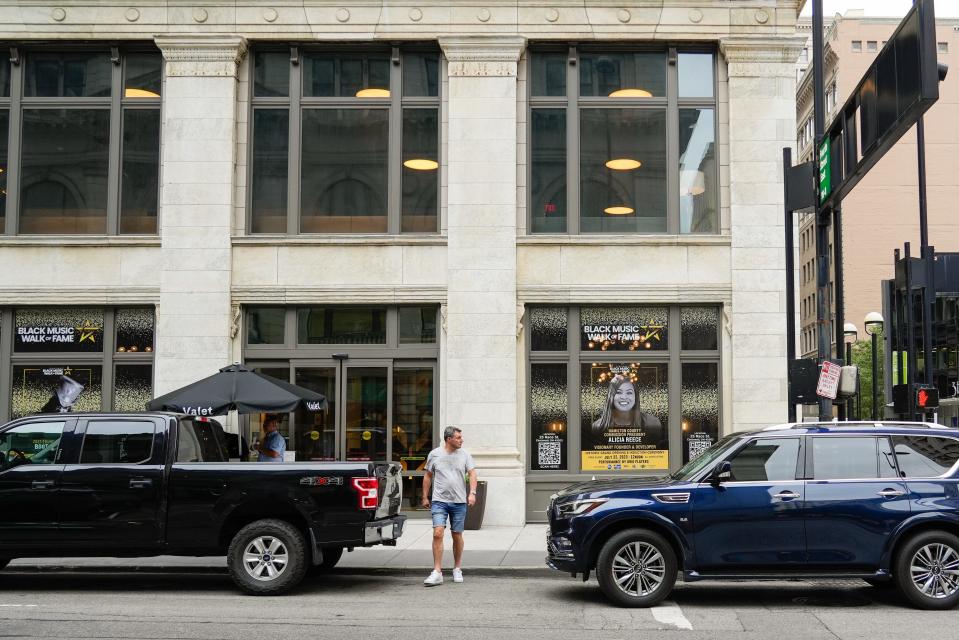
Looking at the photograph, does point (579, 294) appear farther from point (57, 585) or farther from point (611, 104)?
point (57, 585)

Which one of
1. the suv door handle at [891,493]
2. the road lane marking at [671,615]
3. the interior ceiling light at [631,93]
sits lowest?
the road lane marking at [671,615]

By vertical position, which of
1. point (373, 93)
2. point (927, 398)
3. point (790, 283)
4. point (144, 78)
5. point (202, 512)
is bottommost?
point (202, 512)

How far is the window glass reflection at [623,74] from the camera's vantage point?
18.6 metres

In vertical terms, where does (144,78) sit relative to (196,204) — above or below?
above

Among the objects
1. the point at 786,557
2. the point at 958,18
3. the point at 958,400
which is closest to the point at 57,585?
the point at 786,557

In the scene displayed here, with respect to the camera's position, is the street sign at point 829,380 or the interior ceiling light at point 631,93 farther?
the interior ceiling light at point 631,93

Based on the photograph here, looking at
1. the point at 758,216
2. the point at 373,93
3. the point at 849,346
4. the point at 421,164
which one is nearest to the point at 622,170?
the point at 758,216

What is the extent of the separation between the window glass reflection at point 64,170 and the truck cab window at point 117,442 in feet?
27.0

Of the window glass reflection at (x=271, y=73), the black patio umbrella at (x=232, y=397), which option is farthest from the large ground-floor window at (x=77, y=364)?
the window glass reflection at (x=271, y=73)

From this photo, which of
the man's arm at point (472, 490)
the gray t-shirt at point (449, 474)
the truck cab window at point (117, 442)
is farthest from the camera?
the gray t-shirt at point (449, 474)

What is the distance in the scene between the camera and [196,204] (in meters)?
18.2

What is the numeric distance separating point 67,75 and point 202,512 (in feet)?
36.4

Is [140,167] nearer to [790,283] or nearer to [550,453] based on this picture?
[550,453]

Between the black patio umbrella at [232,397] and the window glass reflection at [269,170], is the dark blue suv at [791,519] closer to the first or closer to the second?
the black patio umbrella at [232,397]
